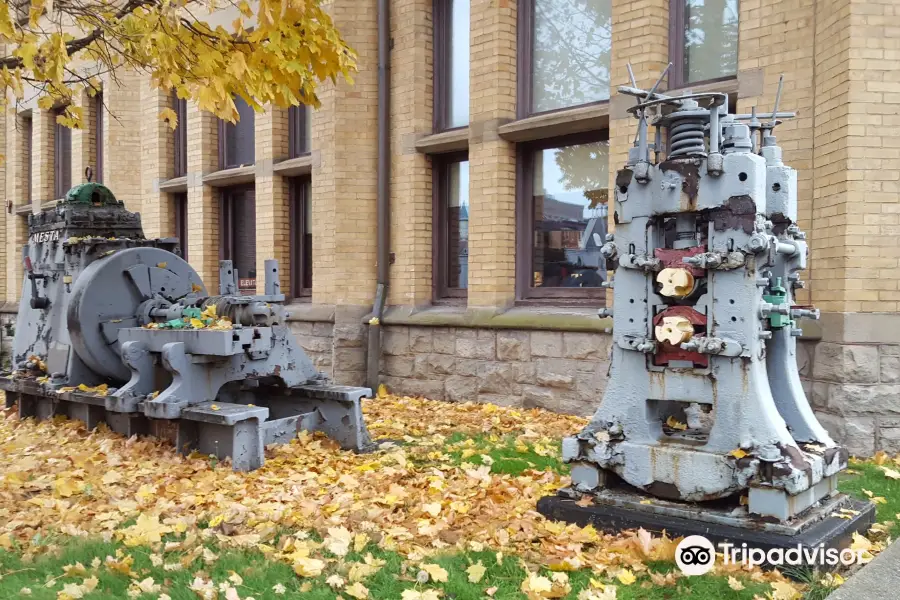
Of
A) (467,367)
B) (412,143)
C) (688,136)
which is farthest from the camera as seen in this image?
(412,143)

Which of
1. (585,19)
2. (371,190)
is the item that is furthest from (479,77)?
(371,190)

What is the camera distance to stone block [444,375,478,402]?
9.43 metres

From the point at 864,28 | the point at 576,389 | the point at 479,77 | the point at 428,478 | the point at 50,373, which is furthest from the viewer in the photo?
the point at 479,77

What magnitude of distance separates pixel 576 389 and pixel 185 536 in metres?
4.89

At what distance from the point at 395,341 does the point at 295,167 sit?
307cm

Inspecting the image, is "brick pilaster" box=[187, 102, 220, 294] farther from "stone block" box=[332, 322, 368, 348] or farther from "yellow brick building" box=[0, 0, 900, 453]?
"stone block" box=[332, 322, 368, 348]

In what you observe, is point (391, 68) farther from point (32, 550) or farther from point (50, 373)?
point (32, 550)

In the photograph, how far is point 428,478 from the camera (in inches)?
230

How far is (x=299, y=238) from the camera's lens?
1198 centimetres

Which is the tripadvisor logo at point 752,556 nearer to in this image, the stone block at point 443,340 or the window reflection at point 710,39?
the window reflection at point 710,39

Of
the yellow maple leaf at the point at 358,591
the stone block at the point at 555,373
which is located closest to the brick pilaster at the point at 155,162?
the stone block at the point at 555,373

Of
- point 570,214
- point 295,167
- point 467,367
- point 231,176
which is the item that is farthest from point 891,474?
point 231,176

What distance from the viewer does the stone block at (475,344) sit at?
921 cm

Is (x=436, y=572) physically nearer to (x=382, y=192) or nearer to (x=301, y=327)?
(x=382, y=192)
